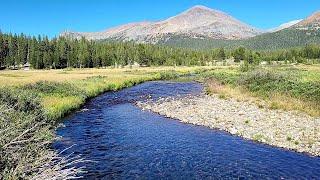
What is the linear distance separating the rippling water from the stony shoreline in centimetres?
144

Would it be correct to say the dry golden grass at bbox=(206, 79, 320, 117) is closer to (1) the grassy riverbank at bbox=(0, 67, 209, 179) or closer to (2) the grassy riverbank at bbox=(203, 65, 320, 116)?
(2) the grassy riverbank at bbox=(203, 65, 320, 116)

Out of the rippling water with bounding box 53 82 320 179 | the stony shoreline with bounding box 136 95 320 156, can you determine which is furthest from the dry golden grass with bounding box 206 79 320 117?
the rippling water with bounding box 53 82 320 179

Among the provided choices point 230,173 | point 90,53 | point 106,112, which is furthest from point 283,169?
point 90,53

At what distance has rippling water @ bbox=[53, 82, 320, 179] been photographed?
2222 centimetres

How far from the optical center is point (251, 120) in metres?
36.8

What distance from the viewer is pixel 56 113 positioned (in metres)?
38.3

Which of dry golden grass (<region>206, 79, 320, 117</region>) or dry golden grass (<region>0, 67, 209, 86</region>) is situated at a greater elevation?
dry golden grass (<region>0, 67, 209, 86</region>)

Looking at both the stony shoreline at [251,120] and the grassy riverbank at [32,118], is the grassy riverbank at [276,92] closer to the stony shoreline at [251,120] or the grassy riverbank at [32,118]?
the stony shoreline at [251,120]

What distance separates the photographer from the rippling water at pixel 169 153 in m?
22.2

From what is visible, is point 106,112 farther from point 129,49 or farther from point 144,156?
point 129,49

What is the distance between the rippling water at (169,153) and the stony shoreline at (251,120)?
4.71 ft

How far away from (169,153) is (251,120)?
1274 centimetres

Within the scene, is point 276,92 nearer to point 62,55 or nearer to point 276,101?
point 276,101

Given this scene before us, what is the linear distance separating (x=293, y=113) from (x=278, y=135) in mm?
9473
